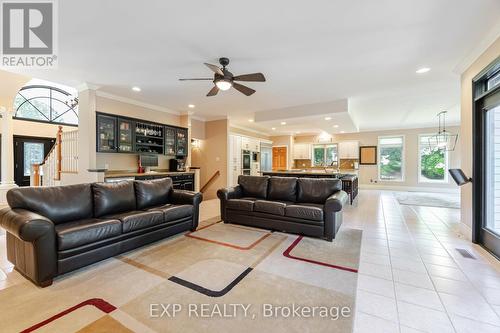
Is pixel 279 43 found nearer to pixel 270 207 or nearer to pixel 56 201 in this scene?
pixel 270 207

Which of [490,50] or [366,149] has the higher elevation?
[490,50]

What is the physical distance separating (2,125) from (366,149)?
12443 mm

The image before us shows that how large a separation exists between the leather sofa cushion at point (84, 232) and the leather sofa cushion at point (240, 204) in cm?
194

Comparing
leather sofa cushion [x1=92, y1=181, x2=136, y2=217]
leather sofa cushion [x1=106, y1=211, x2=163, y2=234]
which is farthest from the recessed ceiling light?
leather sofa cushion [x1=92, y1=181, x2=136, y2=217]

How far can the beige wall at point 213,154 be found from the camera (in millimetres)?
7488

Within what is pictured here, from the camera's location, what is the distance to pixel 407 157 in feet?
30.5

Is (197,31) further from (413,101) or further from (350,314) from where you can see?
(413,101)

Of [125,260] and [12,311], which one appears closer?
[12,311]

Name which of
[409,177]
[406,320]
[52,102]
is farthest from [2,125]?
[409,177]

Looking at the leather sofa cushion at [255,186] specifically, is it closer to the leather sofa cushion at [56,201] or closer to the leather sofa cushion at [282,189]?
the leather sofa cushion at [282,189]

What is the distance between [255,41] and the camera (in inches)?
112

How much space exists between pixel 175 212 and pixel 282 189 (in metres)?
2.07

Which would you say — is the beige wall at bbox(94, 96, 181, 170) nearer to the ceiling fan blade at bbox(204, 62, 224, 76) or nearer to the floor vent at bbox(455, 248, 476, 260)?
the ceiling fan blade at bbox(204, 62, 224, 76)

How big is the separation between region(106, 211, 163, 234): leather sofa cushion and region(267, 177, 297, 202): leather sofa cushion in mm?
2184
